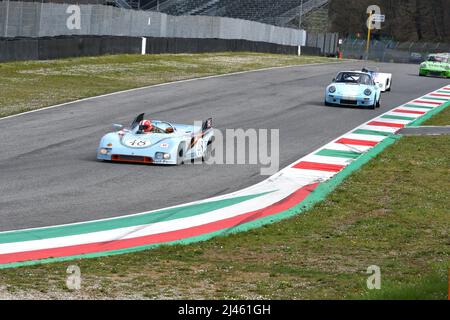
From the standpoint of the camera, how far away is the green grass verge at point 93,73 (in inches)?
1031

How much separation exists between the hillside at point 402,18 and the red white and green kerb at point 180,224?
265ft

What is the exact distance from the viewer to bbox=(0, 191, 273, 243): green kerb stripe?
10.8 m

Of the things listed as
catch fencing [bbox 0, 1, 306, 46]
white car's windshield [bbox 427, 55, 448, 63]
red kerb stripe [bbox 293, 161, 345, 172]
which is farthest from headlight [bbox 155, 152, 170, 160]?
white car's windshield [bbox 427, 55, 448, 63]

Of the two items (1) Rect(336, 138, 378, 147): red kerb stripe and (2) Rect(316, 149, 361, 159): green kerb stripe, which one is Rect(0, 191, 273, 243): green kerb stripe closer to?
(2) Rect(316, 149, 361, 159): green kerb stripe

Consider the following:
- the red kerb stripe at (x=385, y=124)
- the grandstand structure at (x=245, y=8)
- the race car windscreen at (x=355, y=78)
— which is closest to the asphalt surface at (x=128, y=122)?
the red kerb stripe at (x=385, y=124)

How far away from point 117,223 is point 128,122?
426 inches

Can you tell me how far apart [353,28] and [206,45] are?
177ft

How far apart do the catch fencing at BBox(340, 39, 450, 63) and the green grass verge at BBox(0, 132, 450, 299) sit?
6031 centimetres

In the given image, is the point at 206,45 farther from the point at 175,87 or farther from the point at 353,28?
the point at 353,28

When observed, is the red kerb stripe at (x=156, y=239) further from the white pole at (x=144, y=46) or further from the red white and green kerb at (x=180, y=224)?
the white pole at (x=144, y=46)

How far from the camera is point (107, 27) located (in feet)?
134

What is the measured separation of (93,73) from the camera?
33.5 m
